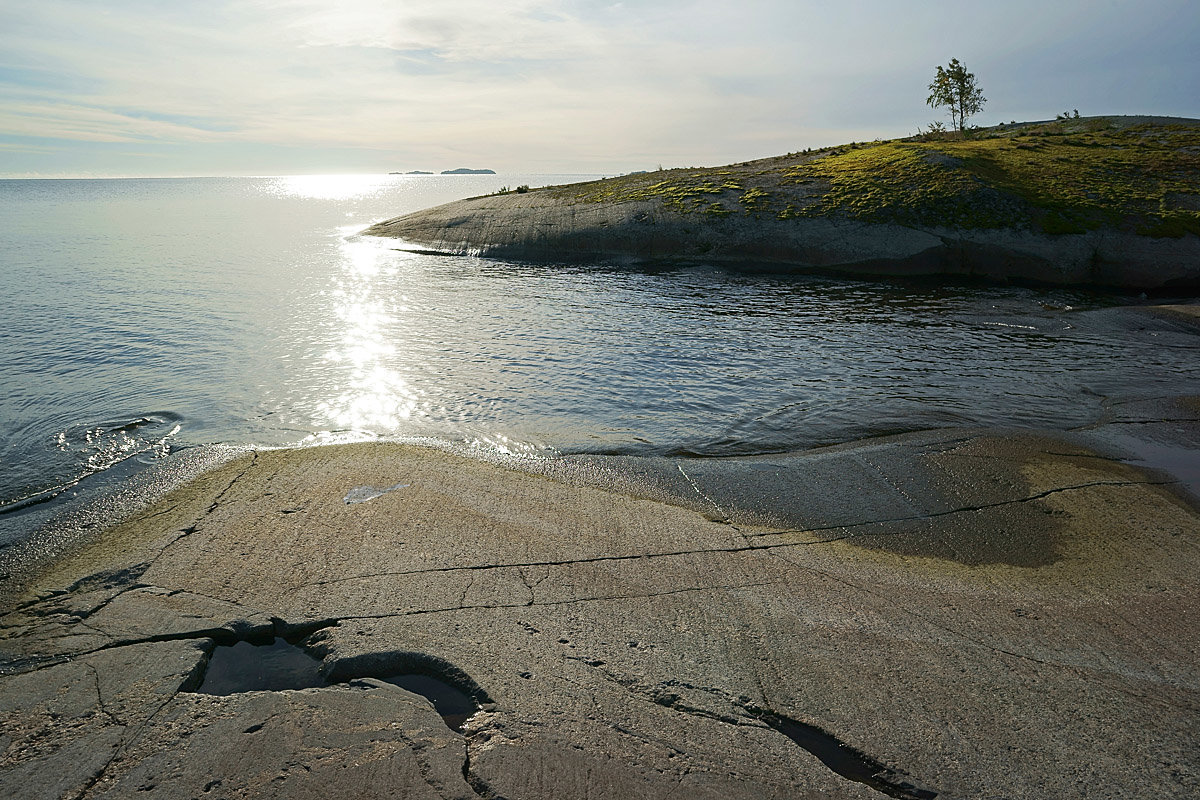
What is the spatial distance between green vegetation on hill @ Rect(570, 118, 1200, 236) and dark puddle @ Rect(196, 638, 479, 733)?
86.8 ft

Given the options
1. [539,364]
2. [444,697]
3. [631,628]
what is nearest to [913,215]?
[539,364]

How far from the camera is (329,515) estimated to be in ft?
22.1

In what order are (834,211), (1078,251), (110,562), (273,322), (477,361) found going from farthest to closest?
(834,211) < (1078,251) < (273,322) < (477,361) < (110,562)

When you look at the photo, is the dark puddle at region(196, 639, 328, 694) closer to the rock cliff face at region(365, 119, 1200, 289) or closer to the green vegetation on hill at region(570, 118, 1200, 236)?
the rock cliff face at region(365, 119, 1200, 289)

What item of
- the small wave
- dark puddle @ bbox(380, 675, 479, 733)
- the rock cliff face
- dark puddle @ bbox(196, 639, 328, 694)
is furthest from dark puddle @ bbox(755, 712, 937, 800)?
the rock cliff face

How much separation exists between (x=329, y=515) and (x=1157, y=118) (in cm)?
4821

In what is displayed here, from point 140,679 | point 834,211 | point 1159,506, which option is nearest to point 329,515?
point 140,679

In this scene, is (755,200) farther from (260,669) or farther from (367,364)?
(260,669)

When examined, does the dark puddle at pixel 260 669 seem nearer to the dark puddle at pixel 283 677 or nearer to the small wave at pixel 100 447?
the dark puddle at pixel 283 677

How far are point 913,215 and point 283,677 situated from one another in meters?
27.4

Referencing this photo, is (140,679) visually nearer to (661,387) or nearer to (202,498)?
(202,498)

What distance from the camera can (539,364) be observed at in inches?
534

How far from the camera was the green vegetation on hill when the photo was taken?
24797 millimetres

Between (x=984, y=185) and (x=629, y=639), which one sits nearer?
(x=629, y=639)
